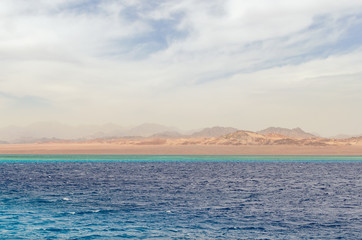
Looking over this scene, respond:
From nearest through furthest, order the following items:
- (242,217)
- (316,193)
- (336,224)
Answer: (336,224) → (242,217) → (316,193)

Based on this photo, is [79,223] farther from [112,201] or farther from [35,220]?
[112,201]

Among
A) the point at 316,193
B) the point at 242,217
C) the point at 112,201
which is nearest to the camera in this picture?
the point at 242,217

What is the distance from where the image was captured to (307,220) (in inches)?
1615

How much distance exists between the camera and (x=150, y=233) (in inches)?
1387

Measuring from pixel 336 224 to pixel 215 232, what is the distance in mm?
12807

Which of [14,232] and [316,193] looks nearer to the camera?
[14,232]

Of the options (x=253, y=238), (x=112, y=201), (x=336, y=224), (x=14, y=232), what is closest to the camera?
(x=253, y=238)

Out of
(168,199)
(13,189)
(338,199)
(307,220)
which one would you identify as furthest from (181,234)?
(13,189)

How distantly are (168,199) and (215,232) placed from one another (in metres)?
21.1

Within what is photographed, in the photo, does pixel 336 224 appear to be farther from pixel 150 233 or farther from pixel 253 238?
pixel 150 233

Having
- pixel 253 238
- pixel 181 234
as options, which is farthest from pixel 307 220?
pixel 181 234

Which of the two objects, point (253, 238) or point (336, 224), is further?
point (336, 224)

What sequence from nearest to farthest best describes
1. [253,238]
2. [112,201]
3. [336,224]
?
[253,238], [336,224], [112,201]

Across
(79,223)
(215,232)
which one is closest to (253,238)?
(215,232)
